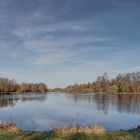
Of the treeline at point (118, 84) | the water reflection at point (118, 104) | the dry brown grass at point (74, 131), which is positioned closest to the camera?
the dry brown grass at point (74, 131)

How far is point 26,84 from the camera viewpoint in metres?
192

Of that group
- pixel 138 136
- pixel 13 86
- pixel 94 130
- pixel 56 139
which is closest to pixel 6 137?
pixel 56 139

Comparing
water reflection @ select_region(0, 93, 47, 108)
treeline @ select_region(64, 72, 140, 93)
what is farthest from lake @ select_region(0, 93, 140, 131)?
treeline @ select_region(64, 72, 140, 93)

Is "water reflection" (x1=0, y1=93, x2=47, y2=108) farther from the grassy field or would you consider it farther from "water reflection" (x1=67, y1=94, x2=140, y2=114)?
the grassy field

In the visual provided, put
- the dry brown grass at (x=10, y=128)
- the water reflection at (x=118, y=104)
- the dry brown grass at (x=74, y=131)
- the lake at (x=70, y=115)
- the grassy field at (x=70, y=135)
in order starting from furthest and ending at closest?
the water reflection at (x=118, y=104)
the lake at (x=70, y=115)
the dry brown grass at (x=10, y=128)
the dry brown grass at (x=74, y=131)
the grassy field at (x=70, y=135)

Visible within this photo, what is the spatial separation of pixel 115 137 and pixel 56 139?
2.96m

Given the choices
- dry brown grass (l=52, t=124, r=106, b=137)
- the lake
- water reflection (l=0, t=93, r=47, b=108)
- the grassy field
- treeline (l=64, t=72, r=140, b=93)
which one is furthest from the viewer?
treeline (l=64, t=72, r=140, b=93)

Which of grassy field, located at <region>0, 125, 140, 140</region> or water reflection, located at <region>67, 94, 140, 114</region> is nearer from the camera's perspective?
grassy field, located at <region>0, 125, 140, 140</region>

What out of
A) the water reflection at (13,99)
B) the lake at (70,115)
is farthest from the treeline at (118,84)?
the lake at (70,115)

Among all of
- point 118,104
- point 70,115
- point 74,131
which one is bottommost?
point 70,115

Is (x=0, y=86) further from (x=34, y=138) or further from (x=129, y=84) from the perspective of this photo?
(x=34, y=138)

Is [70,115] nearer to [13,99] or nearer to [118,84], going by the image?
[13,99]

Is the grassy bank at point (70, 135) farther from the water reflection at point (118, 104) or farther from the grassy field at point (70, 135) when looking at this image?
the water reflection at point (118, 104)

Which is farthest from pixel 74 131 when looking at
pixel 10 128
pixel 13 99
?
pixel 13 99
